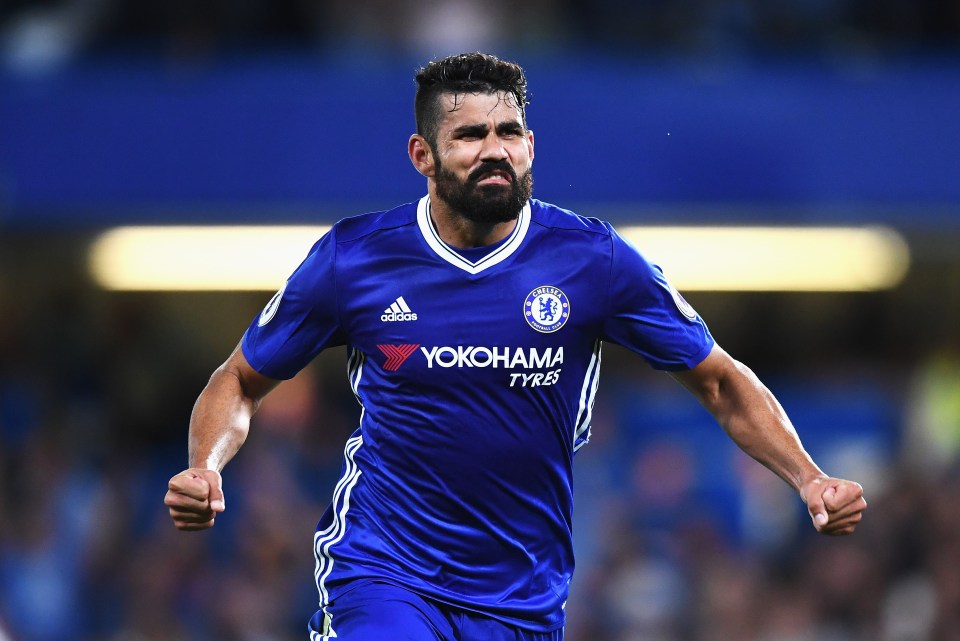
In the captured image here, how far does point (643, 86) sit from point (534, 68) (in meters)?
0.82

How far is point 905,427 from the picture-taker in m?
12.3

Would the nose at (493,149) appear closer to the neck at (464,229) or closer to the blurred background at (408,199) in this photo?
the neck at (464,229)

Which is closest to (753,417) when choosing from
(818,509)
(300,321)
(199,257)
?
(818,509)

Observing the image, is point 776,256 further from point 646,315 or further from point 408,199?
point 646,315

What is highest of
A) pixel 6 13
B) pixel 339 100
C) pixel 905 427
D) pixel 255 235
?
pixel 6 13

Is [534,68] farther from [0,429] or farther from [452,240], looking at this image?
[452,240]

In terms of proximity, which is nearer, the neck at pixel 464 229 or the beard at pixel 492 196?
the beard at pixel 492 196

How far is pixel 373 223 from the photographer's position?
500 centimetres

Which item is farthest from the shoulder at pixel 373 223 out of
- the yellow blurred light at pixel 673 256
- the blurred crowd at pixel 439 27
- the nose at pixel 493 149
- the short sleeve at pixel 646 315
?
the yellow blurred light at pixel 673 256

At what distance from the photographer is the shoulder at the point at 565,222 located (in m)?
4.96

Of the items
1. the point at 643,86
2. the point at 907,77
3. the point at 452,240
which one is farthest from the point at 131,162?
the point at 452,240

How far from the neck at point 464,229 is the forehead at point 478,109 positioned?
0.26 m

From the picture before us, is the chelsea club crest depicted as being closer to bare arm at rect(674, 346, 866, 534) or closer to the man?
the man

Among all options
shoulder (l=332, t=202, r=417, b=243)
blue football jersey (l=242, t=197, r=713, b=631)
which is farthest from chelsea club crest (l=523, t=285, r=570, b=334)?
shoulder (l=332, t=202, r=417, b=243)
